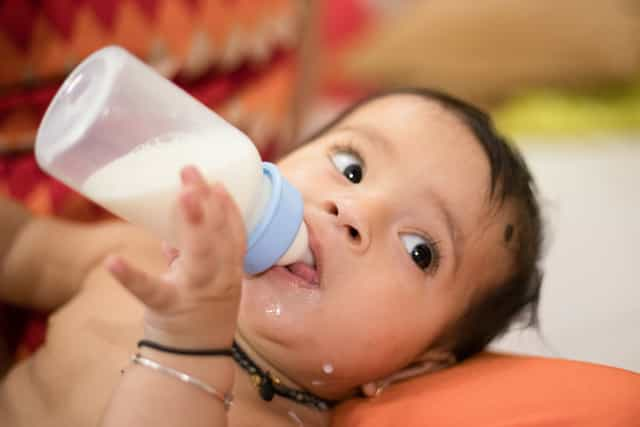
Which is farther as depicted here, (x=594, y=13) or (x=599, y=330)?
(x=594, y=13)

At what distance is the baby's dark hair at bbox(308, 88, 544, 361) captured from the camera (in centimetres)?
99

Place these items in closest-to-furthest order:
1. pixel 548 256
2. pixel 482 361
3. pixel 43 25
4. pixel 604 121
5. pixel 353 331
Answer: pixel 353 331
pixel 482 361
pixel 43 25
pixel 548 256
pixel 604 121

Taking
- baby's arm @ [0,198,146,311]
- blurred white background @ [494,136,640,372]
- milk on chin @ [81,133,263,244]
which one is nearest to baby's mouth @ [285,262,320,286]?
milk on chin @ [81,133,263,244]

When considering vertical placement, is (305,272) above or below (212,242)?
below

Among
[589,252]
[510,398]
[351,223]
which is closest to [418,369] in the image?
[510,398]

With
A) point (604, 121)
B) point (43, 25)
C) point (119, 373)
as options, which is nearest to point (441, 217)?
point (119, 373)

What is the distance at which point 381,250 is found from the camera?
896 mm

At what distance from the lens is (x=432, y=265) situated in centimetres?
95

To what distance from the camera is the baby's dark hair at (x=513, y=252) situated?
39.1 inches

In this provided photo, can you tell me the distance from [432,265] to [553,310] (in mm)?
477

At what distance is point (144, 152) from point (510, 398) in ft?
1.74

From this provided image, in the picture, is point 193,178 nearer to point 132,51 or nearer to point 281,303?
point 281,303

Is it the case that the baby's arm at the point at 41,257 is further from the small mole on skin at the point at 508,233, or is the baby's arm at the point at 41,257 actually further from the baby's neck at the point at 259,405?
the small mole on skin at the point at 508,233

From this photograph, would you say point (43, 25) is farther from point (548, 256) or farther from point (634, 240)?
point (634, 240)
